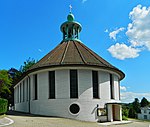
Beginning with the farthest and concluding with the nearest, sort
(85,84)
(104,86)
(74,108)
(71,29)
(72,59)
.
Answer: (71,29) → (104,86) → (72,59) → (85,84) → (74,108)

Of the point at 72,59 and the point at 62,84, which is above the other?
the point at 72,59

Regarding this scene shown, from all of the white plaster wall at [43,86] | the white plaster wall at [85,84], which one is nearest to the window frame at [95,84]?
the white plaster wall at [85,84]

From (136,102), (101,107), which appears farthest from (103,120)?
(136,102)

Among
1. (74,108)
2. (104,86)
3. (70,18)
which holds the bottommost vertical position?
(74,108)

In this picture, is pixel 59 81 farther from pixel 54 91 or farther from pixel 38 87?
pixel 38 87

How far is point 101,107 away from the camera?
23625 mm

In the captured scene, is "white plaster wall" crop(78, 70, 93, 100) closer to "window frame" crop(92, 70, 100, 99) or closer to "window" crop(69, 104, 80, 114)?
"window frame" crop(92, 70, 100, 99)

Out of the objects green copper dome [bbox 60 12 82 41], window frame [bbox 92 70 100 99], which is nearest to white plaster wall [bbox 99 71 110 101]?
window frame [bbox 92 70 100 99]

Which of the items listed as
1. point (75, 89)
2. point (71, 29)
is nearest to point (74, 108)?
point (75, 89)

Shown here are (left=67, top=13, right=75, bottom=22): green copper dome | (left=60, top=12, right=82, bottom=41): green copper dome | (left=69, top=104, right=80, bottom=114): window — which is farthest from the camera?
(left=67, top=13, right=75, bottom=22): green copper dome

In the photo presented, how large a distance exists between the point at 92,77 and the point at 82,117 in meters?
3.91

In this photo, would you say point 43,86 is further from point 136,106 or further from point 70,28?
point 136,106

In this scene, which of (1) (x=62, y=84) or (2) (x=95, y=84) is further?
(2) (x=95, y=84)

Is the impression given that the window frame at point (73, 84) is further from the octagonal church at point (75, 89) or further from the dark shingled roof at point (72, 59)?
the dark shingled roof at point (72, 59)
